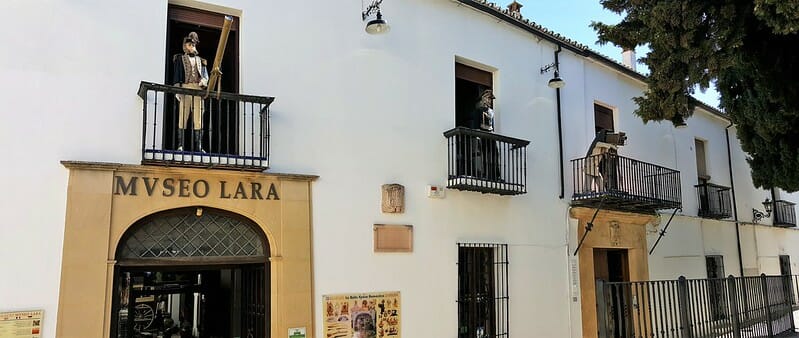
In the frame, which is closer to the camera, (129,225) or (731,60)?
(129,225)

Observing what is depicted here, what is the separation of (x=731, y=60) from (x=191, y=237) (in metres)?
6.29

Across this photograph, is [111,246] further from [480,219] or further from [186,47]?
[480,219]

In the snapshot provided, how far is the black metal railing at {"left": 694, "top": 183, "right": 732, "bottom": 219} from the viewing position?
13.1 meters

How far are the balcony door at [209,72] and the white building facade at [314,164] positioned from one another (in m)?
0.03

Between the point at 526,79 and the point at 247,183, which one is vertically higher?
the point at 526,79

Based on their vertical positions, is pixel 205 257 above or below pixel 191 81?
below

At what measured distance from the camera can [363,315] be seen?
7031mm

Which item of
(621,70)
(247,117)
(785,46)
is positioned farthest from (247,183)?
(621,70)

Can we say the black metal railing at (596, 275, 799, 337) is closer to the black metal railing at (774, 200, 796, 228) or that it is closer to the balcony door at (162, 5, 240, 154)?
the balcony door at (162, 5, 240, 154)

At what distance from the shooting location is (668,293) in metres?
7.51

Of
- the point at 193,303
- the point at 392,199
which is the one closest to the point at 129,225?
the point at 392,199

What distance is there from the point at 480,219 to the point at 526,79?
2.62 metres

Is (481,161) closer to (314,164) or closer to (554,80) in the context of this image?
(554,80)

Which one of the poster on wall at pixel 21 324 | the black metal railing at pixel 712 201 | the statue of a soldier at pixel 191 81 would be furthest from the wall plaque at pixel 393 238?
the black metal railing at pixel 712 201
